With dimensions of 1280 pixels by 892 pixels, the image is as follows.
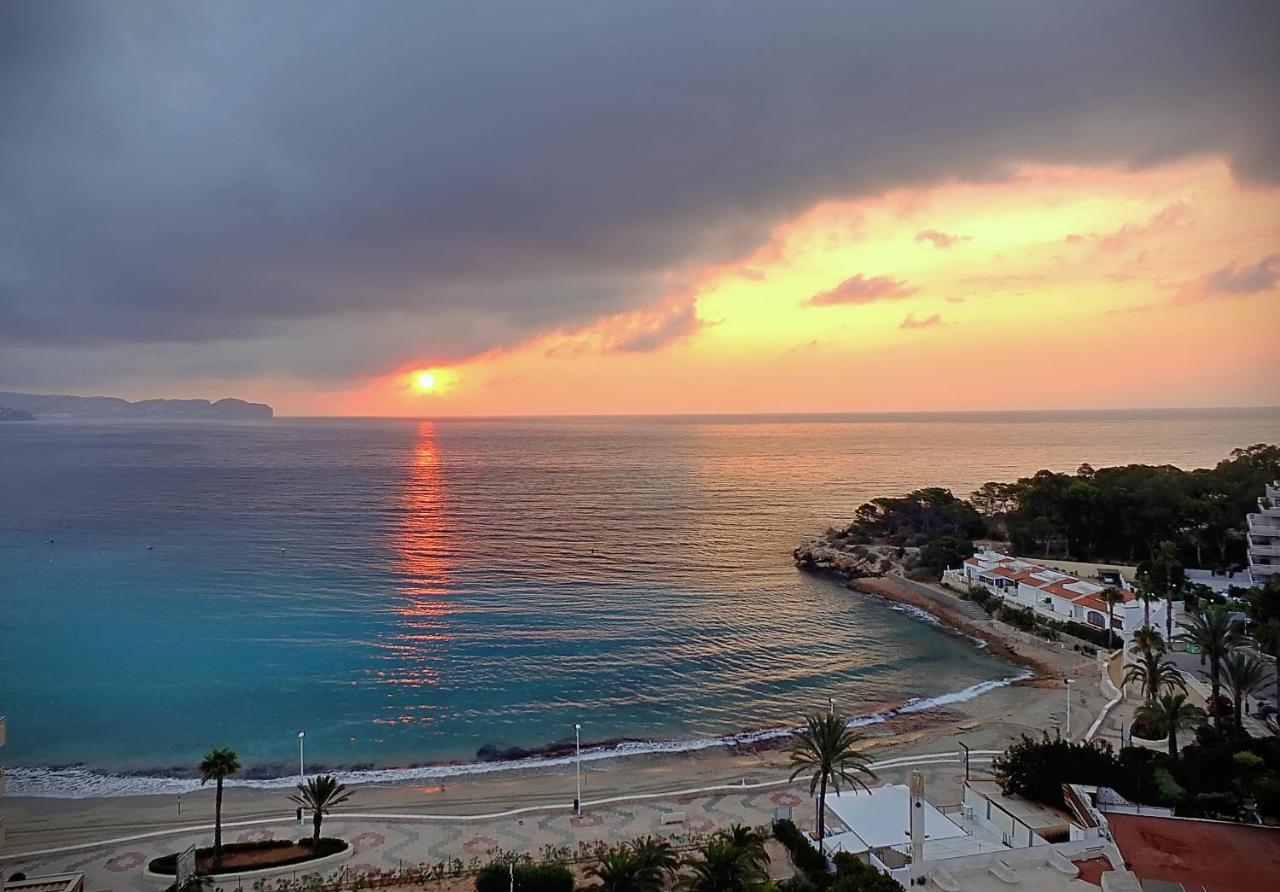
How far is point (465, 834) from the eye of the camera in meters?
25.5

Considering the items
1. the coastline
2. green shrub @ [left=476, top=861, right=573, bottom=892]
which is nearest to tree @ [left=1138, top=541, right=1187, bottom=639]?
the coastline

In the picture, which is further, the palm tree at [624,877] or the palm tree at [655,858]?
the palm tree at [655,858]

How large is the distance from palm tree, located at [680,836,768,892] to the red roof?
30.5 ft

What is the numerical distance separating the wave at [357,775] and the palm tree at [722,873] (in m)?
15.3

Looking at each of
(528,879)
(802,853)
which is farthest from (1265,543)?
(528,879)

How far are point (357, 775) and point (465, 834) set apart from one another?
9323mm

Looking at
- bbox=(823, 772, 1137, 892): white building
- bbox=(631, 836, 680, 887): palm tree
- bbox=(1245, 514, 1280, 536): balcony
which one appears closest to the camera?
bbox=(823, 772, 1137, 892): white building

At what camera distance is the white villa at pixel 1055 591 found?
4453 centimetres

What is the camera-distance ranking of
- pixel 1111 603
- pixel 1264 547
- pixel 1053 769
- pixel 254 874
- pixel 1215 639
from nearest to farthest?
1. pixel 254 874
2. pixel 1053 769
3. pixel 1215 639
4. pixel 1111 603
5. pixel 1264 547

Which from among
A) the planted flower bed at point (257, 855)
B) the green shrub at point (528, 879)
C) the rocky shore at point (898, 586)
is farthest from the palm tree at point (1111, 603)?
the planted flower bed at point (257, 855)

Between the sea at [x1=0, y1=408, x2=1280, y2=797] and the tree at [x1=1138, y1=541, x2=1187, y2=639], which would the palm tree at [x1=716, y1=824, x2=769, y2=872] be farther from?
the tree at [x1=1138, y1=541, x2=1187, y2=639]

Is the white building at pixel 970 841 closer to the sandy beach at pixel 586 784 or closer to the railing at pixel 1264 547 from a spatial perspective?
the sandy beach at pixel 586 784

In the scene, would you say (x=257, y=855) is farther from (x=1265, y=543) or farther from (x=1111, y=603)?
(x=1265, y=543)

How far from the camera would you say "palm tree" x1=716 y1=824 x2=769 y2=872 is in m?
20.1
